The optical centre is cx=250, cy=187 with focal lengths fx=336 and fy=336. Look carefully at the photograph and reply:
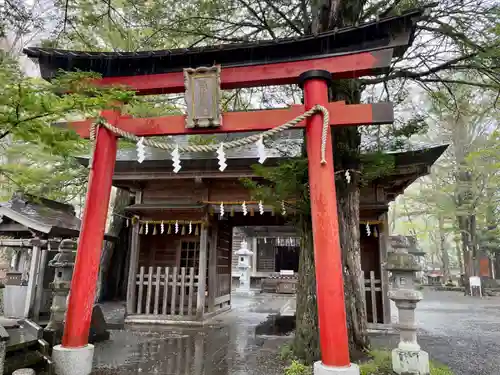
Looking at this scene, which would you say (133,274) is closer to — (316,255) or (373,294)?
(373,294)

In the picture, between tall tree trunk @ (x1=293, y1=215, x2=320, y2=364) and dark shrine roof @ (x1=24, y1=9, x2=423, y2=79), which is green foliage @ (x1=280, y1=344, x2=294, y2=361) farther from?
dark shrine roof @ (x1=24, y1=9, x2=423, y2=79)

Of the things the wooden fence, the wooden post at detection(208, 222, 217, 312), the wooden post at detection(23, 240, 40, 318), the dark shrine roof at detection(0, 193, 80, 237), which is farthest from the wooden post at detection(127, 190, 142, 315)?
the wooden fence

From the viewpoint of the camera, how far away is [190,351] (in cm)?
610

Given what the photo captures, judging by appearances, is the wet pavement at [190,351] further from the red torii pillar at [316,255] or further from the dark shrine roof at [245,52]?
the dark shrine roof at [245,52]

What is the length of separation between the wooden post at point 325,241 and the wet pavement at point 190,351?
1189 mm

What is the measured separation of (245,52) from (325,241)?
10.0ft

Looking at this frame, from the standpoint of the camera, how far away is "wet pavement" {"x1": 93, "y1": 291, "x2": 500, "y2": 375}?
5.04m

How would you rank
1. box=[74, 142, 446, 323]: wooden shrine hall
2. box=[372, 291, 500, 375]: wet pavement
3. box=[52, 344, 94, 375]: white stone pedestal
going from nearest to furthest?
box=[52, 344, 94, 375]: white stone pedestal < box=[372, 291, 500, 375]: wet pavement < box=[74, 142, 446, 323]: wooden shrine hall

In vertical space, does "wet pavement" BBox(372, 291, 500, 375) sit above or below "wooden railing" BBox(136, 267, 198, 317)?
below

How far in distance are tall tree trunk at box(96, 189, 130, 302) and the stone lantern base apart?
12.0m

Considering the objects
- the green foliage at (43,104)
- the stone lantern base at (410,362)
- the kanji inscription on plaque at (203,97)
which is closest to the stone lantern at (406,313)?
the stone lantern base at (410,362)

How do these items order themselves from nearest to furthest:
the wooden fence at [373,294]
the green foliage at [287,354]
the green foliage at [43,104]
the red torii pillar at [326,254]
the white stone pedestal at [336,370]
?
the green foliage at [43,104] < the white stone pedestal at [336,370] < the red torii pillar at [326,254] < the green foliage at [287,354] < the wooden fence at [373,294]

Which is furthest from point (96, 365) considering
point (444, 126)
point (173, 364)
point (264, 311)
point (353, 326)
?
point (444, 126)

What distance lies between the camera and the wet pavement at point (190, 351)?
4.96 metres
